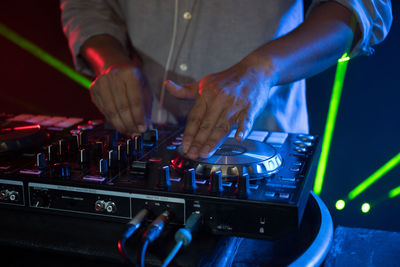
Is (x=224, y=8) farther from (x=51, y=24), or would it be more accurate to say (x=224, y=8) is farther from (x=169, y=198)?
(x=51, y=24)

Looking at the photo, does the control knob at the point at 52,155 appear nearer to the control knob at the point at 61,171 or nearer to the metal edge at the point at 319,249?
the control knob at the point at 61,171

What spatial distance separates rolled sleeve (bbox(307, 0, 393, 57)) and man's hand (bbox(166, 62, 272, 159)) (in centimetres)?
36

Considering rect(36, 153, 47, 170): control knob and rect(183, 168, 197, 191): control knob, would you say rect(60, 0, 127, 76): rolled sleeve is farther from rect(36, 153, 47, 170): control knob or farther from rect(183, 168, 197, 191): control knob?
rect(183, 168, 197, 191): control knob

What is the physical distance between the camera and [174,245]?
2.26 ft

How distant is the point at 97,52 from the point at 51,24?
853mm

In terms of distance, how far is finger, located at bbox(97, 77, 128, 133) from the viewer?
3.87ft

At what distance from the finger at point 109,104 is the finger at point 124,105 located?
0.5 inches

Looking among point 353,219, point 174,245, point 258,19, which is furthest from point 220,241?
point 353,219

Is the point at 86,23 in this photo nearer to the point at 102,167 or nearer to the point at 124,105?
the point at 124,105

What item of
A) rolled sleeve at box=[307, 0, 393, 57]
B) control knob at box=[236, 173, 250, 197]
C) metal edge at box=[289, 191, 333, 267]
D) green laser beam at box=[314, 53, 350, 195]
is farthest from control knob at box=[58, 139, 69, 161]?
green laser beam at box=[314, 53, 350, 195]

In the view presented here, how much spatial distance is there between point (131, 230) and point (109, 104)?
0.60 metres

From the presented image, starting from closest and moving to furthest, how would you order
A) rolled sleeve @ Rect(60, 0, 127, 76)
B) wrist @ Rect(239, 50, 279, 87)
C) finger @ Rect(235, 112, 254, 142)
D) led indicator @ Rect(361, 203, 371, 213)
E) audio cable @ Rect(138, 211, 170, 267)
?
audio cable @ Rect(138, 211, 170, 267) < finger @ Rect(235, 112, 254, 142) < wrist @ Rect(239, 50, 279, 87) < rolled sleeve @ Rect(60, 0, 127, 76) < led indicator @ Rect(361, 203, 371, 213)

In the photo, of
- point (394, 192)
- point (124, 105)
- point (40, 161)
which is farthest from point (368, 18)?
point (394, 192)

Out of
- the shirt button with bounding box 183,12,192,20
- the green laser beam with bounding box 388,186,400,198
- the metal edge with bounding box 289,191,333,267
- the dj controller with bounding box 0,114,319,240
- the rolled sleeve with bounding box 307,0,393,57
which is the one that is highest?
the shirt button with bounding box 183,12,192,20
